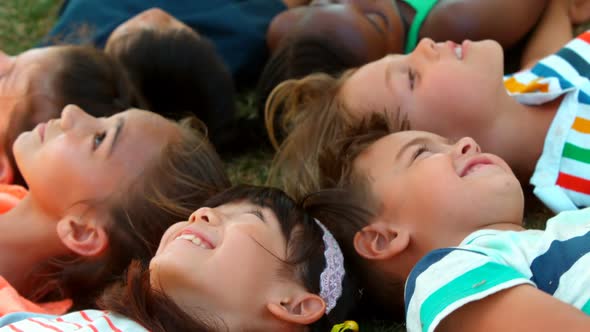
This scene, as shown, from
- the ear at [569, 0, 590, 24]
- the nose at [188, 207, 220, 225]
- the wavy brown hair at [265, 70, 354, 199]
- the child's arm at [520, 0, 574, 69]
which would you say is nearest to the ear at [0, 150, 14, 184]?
the wavy brown hair at [265, 70, 354, 199]

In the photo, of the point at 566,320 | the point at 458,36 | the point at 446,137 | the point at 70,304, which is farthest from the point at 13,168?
the point at 566,320

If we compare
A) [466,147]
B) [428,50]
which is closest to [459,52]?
[428,50]

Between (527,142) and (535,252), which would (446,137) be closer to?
(527,142)

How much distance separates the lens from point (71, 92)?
172 cm

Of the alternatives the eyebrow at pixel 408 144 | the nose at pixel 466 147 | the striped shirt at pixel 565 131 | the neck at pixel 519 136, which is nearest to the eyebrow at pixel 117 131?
the eyebrow at pixel 408 144

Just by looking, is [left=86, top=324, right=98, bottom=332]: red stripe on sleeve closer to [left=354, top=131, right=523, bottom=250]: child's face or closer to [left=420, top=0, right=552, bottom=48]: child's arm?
[left=354, top=131, right=523, bottom=250]: child's face

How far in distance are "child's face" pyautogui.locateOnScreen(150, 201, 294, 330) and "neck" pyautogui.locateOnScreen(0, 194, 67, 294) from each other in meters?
0.47

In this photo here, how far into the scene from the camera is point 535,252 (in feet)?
3.48

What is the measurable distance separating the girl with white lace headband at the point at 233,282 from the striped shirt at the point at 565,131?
1.92 ft

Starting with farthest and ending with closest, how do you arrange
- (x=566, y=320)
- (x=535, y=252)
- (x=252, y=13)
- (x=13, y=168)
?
(x=252, y=13)
(x=13, y=168)
(x=535, y=252)
(x=566, y=320)

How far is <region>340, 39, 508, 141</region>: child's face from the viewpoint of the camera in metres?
1.46

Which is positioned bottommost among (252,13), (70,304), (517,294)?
(70,304)

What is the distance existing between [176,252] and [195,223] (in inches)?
3.0

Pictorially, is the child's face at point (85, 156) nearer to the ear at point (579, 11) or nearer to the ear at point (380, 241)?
the ear at point (380, 241)
